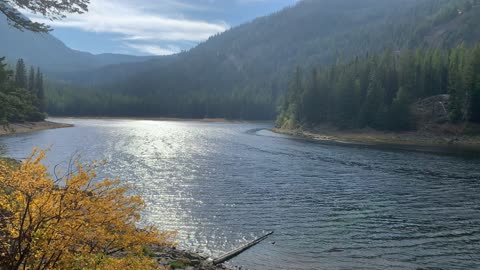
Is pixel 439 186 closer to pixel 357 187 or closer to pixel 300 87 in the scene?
pixel 357 187

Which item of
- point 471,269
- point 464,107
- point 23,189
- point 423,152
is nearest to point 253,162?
point 423,152

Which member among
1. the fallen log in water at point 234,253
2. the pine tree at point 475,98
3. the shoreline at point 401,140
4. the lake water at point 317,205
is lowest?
the fallen log in water at point 234,253

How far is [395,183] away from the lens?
169 ft

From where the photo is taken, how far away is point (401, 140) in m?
111

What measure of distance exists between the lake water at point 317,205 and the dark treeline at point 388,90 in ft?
149

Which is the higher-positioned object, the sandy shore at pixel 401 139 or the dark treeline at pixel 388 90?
the dark treeline at pixel 388 90

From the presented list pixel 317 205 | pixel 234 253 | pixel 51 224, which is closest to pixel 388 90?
pixel 317 205

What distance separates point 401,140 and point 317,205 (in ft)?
268

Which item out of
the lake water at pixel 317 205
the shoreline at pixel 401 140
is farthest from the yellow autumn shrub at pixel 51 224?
the shoreline at pixel 401 140

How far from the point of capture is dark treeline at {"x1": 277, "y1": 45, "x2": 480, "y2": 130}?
365 ft

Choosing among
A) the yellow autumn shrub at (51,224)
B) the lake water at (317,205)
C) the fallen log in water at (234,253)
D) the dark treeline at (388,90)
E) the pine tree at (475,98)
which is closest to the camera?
the yellow autumn shrub at (51,224)

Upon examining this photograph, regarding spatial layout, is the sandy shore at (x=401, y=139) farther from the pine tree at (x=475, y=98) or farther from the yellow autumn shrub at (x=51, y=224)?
the yellow autumn shrub at (x=51, y=224)

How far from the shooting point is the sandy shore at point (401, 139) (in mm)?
96875

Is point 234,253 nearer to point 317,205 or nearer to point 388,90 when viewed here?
point 317,205
